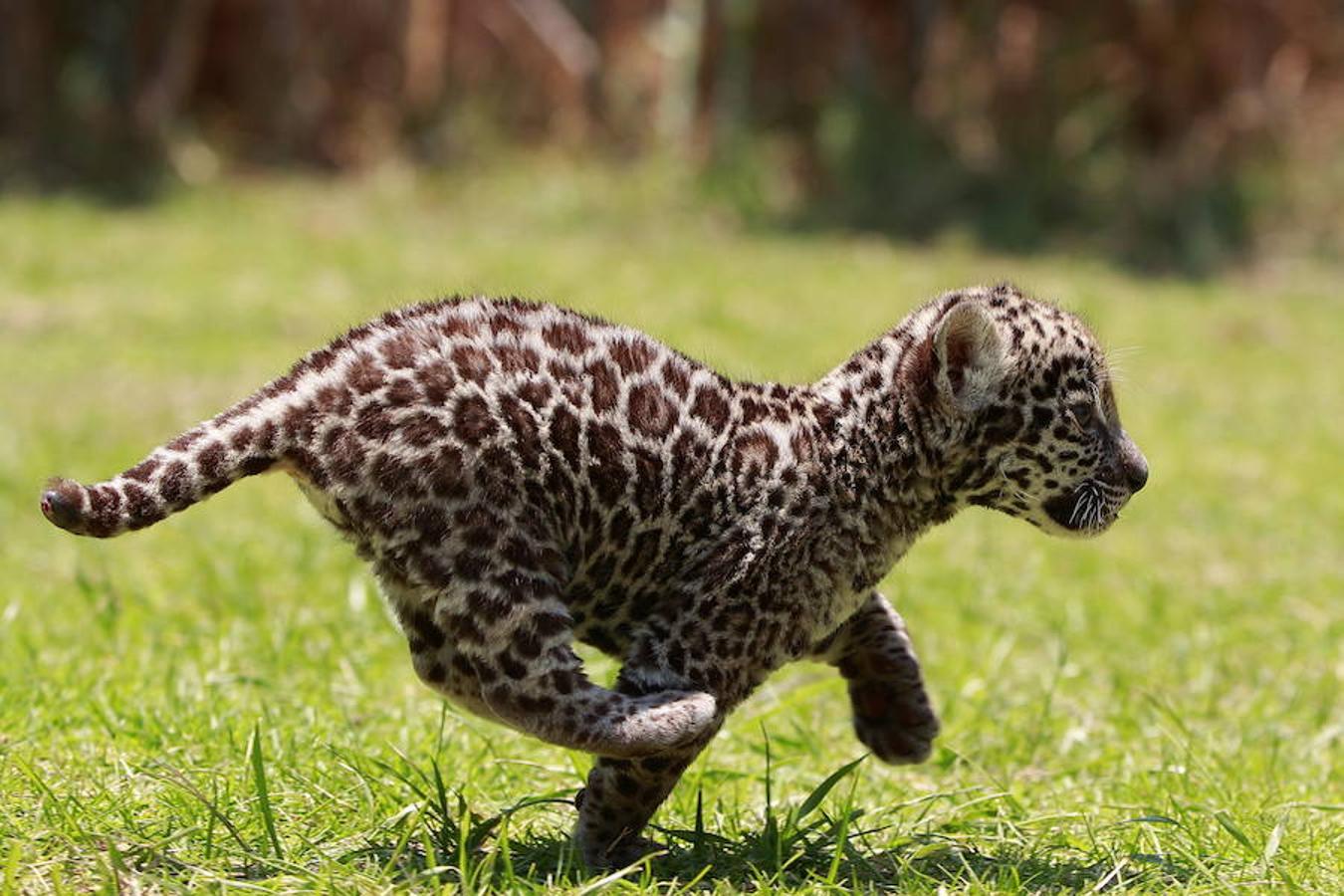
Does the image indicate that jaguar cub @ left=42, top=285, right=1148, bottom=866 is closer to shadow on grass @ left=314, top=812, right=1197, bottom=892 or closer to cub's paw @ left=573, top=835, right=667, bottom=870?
cub's paw @ left=573, top=835, right=667, bottom=870

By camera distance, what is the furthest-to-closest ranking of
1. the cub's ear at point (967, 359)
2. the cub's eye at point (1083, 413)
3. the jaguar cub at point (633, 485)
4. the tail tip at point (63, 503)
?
the cub's eye at point (1083, 413) → the cub's ear at point (967, 359) → the jaguar cub at point (633, 485) → the tail tip at point (63, 503)

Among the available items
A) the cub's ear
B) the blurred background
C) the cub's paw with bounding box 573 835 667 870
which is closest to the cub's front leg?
the cub's ear

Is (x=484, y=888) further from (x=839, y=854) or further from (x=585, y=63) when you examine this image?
(x=585, y=63)

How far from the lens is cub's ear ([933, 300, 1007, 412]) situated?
5238 mm

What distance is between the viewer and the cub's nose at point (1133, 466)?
18.0 feet

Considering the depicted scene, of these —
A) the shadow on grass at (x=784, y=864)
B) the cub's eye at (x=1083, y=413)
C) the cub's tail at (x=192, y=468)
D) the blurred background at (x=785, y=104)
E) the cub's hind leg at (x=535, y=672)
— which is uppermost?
the blurred background at (x=785, y=104)

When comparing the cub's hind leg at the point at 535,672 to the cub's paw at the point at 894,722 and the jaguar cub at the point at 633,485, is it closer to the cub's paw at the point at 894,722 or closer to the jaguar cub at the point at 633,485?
the jaguar cub at the point at 633,485

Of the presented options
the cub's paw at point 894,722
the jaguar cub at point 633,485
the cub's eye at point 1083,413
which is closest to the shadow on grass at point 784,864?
the jaguar cub at point 633,485

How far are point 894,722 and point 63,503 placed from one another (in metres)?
2.49

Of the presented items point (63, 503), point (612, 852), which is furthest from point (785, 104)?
point (63, 503)

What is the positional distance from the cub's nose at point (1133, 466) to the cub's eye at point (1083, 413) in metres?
0.13

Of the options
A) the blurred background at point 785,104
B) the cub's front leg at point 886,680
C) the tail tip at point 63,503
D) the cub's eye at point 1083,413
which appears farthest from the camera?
the blurred background at point 785,104

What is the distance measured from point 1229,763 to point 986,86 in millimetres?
13741

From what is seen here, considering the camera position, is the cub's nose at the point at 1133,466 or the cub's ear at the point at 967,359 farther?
the cub's nose at the point at 1133,466
